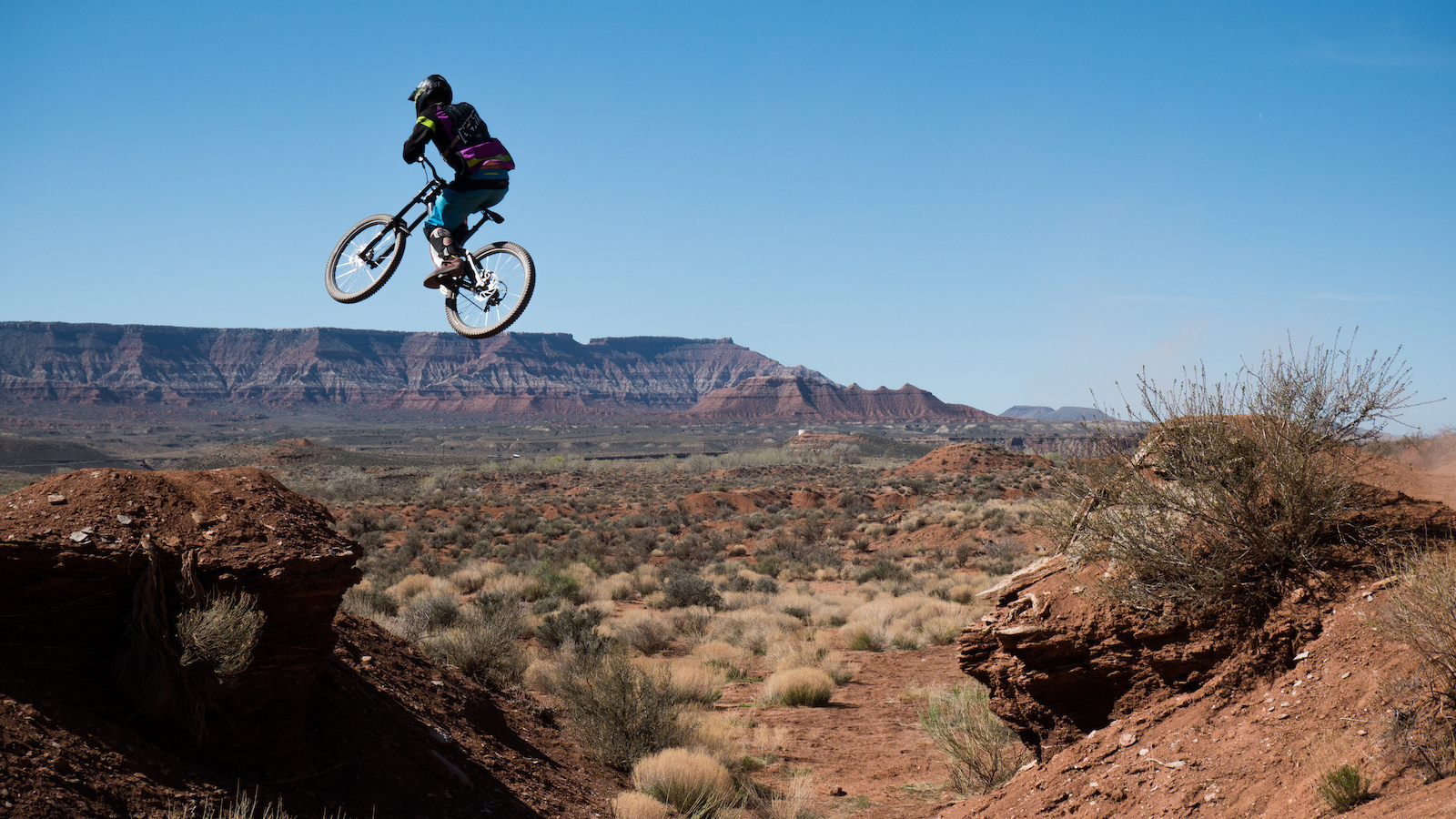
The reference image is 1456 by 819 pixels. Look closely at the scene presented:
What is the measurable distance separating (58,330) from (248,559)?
20365 cm

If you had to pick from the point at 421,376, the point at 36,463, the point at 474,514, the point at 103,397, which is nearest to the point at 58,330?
the point at 103,397

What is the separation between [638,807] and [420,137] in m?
6.08

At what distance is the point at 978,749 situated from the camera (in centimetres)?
782

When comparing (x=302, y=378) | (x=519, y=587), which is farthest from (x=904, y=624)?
(x=302, y=378)

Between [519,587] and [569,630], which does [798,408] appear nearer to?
[519,587]

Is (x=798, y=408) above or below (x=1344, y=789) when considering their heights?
above

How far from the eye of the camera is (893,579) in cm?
2111

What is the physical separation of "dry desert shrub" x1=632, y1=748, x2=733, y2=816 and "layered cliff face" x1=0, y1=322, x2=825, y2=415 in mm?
176821

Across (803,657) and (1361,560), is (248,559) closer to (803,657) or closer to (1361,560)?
(1361,560)

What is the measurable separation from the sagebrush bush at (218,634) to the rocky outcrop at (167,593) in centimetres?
6

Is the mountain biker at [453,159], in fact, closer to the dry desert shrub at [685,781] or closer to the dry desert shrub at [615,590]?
the dry desert shrub at [685,781]

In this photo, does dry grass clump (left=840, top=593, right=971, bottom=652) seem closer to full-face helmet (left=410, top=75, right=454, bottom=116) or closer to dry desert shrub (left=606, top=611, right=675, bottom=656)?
dry desert shrub (left=606, top=611, right=675, bottom=656)

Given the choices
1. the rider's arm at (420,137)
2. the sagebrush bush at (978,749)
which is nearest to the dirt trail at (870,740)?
the sagebrush bush at (978,749)

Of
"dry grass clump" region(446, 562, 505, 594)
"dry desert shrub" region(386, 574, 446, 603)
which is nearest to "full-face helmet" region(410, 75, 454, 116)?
"dry desert shrub" region(386, 574, 446, 603)
